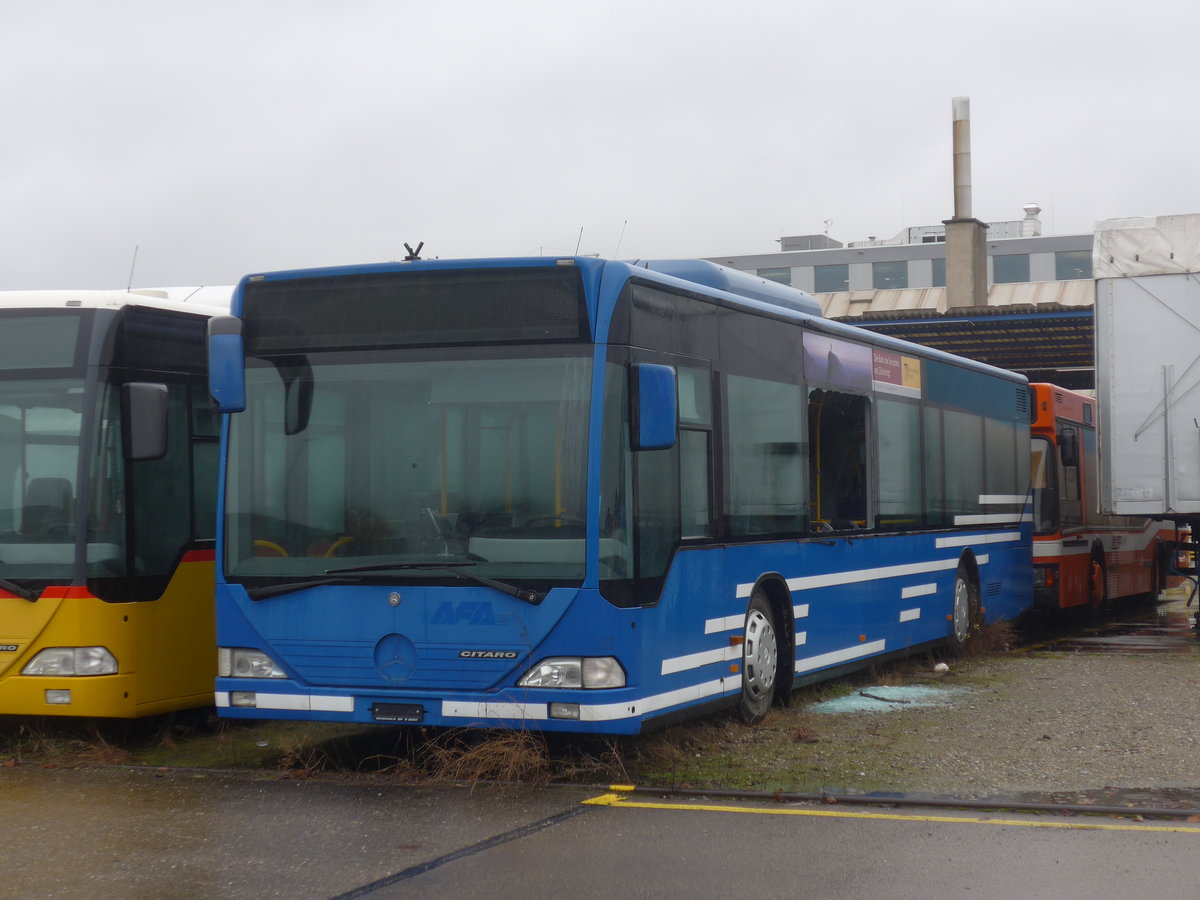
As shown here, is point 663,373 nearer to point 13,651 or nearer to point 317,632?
point 317,632

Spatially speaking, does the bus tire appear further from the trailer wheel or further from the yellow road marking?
the yellow road marking

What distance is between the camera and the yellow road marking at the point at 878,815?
7238 millimetres

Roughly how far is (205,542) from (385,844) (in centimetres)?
401

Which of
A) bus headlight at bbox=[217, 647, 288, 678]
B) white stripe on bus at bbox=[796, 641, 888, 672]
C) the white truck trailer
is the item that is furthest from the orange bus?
bus headlight at bbox=[217, 647, 288, 678]

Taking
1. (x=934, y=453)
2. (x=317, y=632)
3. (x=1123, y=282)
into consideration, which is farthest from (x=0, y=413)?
(x=1123, y=282)

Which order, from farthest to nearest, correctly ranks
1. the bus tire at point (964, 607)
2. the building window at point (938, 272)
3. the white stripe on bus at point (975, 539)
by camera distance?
1. the building window at point (938, 272)
2. the bus tire at point (964, 607)
3. the white stripe on bus at point (975, 539)

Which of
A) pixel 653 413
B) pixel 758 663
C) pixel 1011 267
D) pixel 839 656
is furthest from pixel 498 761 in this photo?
pixel 1011 267

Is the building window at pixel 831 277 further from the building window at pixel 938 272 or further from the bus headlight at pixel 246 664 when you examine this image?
the bus headlight at pixel 246 664

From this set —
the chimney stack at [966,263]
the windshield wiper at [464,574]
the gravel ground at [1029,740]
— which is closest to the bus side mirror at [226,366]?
the windshield wiper at [464,574]

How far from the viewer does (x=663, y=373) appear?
8.41 m

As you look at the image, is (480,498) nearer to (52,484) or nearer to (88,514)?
(88,514)

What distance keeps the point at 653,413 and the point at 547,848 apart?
2.47m

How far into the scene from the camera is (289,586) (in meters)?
8.67

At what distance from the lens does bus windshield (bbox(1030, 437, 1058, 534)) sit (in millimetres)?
18766
